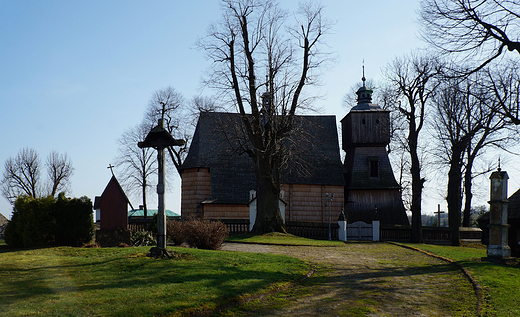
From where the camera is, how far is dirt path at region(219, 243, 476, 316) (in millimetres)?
8031

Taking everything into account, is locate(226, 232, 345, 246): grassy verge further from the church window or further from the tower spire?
the tower spire

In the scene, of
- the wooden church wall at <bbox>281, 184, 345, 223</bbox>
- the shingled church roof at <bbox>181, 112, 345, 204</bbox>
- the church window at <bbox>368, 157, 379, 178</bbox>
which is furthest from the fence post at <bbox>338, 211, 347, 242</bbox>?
the church window at <bbox>368, 157, 379, 178</bbox>

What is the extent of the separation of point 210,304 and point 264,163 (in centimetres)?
1880

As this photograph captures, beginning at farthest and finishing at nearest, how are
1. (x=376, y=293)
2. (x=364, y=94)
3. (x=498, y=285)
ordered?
(x=364, y=94)
(x=498, y=285)
(x=376, y=293)

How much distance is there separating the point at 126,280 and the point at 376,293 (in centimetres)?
525

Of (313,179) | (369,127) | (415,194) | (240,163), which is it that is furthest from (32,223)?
(369,127)

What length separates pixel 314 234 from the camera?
28.5 metres

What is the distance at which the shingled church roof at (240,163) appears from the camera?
35219 mm

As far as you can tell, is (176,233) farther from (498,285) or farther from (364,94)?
(364,94)

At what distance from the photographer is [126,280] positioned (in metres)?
8.88

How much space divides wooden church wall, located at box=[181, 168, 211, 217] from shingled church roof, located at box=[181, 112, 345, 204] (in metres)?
0.61

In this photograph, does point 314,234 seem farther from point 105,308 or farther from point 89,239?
point 105,308

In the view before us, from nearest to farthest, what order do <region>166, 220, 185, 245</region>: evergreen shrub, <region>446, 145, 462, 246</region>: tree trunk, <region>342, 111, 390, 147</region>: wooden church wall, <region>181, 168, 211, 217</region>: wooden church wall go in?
<region>166, 220, 185, 245</region>: evergreen shrub < <region>446, 145, 462, 246</region>: tree trunk < <region>181, 168, 211, 217</region>: wooden church wall < <region>342, 111, 390, 147</region>: wooden church wall

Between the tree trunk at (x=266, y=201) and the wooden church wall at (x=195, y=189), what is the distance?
10329 millimetres
